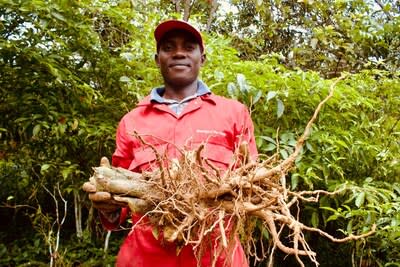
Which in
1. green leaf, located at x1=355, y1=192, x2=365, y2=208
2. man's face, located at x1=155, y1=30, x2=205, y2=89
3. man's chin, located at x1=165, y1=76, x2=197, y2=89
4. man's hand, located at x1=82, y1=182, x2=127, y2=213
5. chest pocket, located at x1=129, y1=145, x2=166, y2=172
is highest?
man's face, located at x1=155, y1=30, x2=205, y2=89

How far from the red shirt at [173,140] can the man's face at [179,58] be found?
0.08 meters

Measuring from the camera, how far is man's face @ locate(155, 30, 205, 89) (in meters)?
1.48

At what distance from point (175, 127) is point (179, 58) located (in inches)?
8.7

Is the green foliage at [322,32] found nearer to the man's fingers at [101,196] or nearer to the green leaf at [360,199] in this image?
the green leaf at [360,199]

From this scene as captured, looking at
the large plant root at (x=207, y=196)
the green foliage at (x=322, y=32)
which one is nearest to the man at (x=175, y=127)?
the large plant root at (x=207, y=196)

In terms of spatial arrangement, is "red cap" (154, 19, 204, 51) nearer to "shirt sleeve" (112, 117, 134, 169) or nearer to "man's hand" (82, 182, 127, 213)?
"shirt sleeve" (112, 117, 134, 169)

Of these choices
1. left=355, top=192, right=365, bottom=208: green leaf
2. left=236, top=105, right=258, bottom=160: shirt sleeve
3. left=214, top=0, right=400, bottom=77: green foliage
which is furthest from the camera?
left=214, top=0, right=400, bottom=77: green foliage

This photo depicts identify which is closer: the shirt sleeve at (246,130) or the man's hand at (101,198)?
the man's hand at (101,198)

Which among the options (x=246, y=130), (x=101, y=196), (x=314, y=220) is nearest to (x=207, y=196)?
(x=101, y=196)

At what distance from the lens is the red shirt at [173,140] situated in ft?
4.31

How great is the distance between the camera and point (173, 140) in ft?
4.60

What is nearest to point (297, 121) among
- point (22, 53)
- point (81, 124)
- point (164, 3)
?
point (81, 124)

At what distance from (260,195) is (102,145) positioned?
1414 millimetres

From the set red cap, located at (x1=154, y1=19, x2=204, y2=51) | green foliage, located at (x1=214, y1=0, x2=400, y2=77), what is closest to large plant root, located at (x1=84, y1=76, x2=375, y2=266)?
red cap, located at (x1=154, y1=19, x2=204, y2=51)
